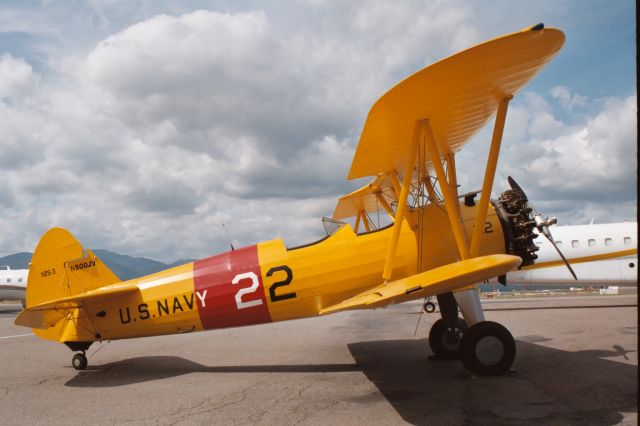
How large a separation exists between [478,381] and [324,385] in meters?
2.04

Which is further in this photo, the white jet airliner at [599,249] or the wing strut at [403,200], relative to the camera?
the white jet airliner at [599,249]

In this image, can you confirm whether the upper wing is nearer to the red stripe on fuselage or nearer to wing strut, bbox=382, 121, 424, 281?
wing strut, bbox=382, 121, 424, 281

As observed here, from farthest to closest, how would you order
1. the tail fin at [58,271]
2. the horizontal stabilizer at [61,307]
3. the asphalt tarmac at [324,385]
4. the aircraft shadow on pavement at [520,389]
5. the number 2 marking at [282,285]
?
the tail fin at [58,271] → the horizontal stabilizer at [61,307] → the number 2 marking at [282,285] → the asphalt tarmac at [324,385] → the aircraft shadow on pavement at [520,389]

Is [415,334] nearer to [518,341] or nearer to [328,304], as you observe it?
[518,341]

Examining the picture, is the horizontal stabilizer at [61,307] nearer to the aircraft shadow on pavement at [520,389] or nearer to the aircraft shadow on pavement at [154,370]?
the aircraft shadow on pavement at [154,370]

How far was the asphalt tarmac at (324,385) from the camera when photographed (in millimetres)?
4516

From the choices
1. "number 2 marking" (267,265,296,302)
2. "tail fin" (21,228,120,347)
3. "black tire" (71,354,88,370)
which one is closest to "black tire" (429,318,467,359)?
"number 2 marking" (267,265,296,302)

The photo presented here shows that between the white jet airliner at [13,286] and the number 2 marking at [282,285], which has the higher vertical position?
the number 2 marking at [282,285]

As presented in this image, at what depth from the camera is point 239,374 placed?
275 inches

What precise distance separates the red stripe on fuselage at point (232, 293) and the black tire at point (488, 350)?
9.84 feet

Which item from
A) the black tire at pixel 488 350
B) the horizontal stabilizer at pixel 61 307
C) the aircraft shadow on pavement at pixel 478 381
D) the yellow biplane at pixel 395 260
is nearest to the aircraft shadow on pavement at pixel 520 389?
the aircraft shadow on pavement at pixel 478 381

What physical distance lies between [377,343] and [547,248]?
1175cm

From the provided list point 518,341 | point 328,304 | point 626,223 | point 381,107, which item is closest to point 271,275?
point 328,304

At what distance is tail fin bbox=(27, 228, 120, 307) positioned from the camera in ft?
25.7
